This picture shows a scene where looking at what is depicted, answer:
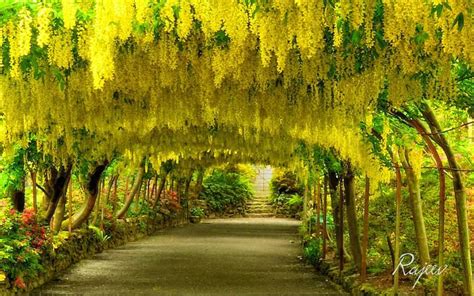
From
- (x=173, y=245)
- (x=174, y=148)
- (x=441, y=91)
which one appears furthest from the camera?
(x=173, y=245)

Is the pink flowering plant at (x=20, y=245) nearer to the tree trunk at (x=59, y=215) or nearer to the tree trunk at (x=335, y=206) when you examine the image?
the tree trunk at (x=59, y=215)

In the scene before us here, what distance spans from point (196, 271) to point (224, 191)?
2179 cm

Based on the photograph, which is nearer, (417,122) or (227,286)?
(417,122)

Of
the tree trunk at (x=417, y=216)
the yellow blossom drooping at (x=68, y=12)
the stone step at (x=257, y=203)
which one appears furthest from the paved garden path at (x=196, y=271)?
the stone step at (x=257, y=203)

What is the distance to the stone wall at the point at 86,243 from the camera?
32.6 feet

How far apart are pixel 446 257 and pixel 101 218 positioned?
9.01 metres

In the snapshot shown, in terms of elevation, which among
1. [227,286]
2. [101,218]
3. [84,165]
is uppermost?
[84,165]

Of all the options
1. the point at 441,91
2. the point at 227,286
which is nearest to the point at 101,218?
the point at 227,286

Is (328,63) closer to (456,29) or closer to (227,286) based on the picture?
(456,29)

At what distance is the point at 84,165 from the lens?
1185cm

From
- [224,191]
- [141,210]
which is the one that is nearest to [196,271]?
[141,210]

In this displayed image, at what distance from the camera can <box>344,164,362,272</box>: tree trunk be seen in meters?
9.91

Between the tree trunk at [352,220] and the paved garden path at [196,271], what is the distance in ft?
1.90
